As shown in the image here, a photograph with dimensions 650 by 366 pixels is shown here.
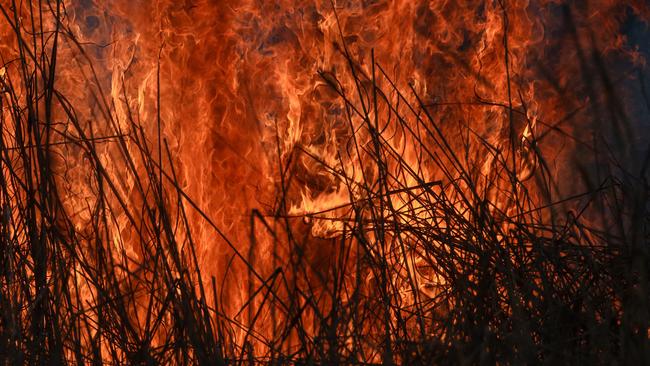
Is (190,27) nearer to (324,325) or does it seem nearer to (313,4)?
(313,4)

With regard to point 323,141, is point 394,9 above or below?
above

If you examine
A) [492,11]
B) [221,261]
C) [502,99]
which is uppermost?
[492,11]

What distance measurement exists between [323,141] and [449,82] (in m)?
0.60

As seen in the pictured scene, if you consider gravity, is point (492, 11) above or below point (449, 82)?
above

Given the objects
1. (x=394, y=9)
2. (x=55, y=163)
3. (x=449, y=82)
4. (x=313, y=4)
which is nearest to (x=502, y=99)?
(x=449, y=82)

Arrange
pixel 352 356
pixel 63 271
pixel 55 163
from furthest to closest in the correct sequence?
pixel 55 163 → pixel 63 271 → pixel 352 356

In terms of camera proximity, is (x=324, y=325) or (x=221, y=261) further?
(x=221, y=261)

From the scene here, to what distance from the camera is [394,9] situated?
12.4 ft

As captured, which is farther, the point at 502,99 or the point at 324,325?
the point at 502,99

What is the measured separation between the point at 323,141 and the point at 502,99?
2.55 ft

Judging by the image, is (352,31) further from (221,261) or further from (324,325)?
(324,325)

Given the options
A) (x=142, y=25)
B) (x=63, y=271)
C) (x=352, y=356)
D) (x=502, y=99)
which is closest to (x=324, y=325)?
(x=352, y=356)

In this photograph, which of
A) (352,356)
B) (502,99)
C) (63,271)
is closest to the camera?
(352,356)

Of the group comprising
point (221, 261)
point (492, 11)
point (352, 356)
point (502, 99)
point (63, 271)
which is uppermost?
point (492, 11)
